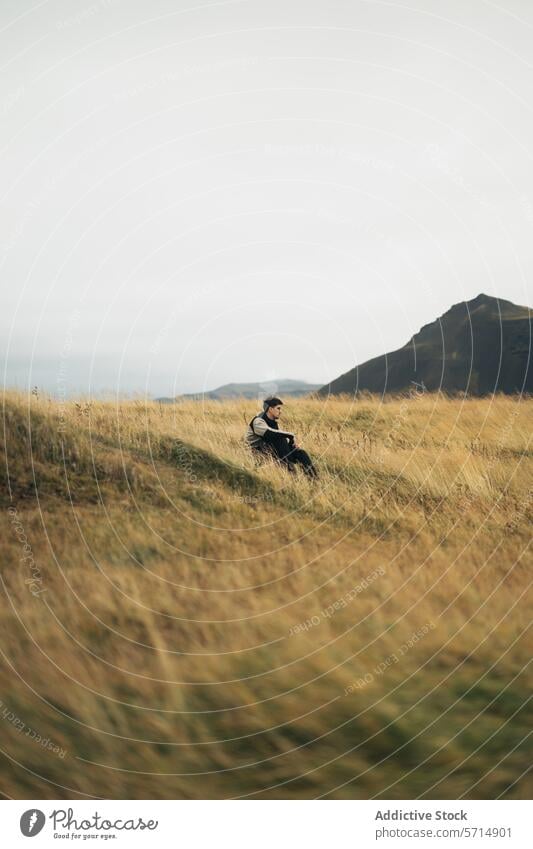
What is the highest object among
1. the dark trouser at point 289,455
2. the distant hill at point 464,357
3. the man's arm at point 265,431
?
the distant hill at point 464,357

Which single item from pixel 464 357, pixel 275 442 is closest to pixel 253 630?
pixel 275 442

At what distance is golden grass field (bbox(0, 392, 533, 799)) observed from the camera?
4023 millimetres

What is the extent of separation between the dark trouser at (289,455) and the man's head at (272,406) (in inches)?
16.8

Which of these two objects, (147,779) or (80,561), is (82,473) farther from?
(147,779)

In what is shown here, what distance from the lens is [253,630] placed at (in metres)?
5.02

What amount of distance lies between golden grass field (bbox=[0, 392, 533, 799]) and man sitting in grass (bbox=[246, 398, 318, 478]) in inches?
14.5

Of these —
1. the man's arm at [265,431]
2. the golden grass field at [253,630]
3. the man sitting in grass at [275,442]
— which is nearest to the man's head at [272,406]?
the man sitting in grass at [275,442]

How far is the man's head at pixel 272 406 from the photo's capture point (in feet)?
30.6

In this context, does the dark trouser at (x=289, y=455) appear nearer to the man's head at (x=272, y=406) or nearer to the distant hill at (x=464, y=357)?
the man's head at (x=272, y=406)

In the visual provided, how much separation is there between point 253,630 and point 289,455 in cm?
461

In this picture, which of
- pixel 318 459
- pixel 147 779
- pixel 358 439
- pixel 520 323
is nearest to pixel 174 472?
pixel 318 459

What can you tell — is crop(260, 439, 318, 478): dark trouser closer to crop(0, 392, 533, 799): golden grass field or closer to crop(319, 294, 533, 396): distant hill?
crop(0, 392, 533, 799): golden grass field

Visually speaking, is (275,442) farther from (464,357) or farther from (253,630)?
(464,357)

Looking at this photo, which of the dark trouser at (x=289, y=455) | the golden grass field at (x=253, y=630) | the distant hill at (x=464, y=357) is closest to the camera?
the golden grass field at (x=253, y=630)
